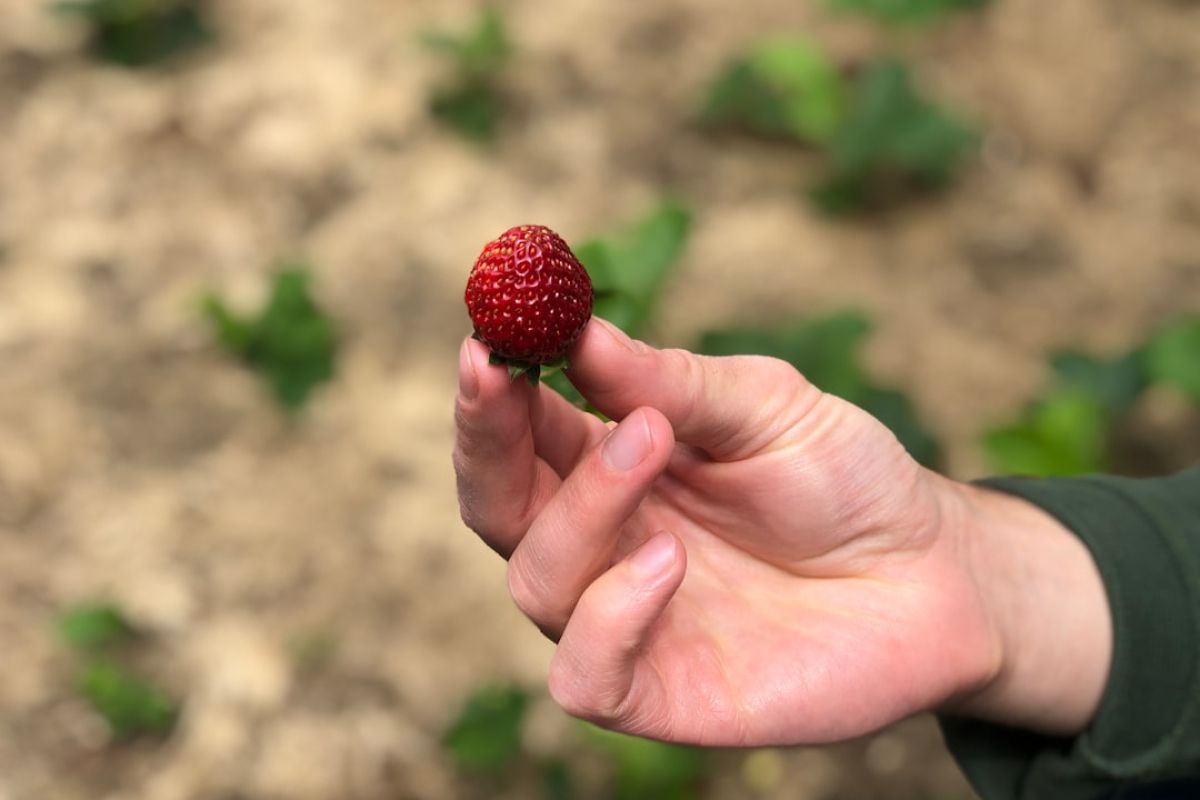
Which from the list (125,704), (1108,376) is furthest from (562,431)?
(1108,376)

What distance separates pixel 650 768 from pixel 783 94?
2.01 metres

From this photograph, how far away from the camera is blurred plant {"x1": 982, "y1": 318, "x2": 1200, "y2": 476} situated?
2566 millimetres

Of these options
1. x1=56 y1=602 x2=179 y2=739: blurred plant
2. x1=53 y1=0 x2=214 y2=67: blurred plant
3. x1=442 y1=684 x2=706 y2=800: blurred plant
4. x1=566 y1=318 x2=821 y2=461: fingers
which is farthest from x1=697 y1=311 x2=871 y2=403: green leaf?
x1=53 y1=0 x2=214 y2=67: blurred plant

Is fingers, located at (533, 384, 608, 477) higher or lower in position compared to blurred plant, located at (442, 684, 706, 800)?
higher

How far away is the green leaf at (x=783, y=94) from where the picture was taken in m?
3.34

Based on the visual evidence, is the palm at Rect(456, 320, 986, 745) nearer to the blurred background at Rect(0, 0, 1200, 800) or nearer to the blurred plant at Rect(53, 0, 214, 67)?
the blurred background at Rect(0, 0, 1200, 800)

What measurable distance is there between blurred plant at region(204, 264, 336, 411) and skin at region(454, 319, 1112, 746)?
1.66 metres

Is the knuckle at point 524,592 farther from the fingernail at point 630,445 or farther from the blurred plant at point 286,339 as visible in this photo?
the blurred plant at point 286,339

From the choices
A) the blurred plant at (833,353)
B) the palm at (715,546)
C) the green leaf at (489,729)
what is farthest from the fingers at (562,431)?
the green leaf at (489,729)

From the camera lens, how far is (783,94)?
339cm

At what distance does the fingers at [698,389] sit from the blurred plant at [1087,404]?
1.36m

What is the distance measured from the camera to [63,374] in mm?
2930

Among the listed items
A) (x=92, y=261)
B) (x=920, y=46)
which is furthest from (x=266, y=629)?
(x=920, y=46)

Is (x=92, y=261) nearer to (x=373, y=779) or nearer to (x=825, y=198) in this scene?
(x=373, y=779)
